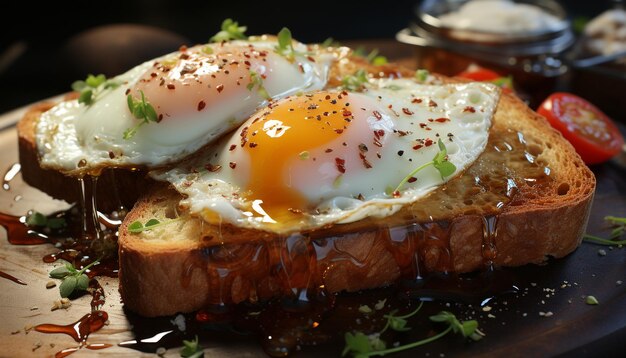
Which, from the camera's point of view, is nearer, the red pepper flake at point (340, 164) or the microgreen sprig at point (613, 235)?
the red pepper flake at point (340, 164)

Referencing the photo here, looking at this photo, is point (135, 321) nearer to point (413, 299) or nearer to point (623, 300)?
point (413, 299)

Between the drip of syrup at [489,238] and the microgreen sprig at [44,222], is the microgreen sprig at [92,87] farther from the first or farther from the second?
the drip of syrup at [489,238]

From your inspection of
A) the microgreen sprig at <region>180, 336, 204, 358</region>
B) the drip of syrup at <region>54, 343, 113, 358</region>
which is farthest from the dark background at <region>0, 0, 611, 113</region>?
the microgreen sprig at <region>180, 336, 204, 358</region>

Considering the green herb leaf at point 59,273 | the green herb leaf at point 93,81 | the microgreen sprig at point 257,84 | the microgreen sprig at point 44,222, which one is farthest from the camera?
the green herb leaf at point 93,81

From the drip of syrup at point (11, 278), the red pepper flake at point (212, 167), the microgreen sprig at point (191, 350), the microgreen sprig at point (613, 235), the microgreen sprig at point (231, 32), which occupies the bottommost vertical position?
the drip of syrup at point (11, 278)

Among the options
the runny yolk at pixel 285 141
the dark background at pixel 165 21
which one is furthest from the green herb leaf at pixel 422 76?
the dark background at pixel 165 21

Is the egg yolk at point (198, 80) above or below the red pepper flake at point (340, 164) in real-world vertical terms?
above

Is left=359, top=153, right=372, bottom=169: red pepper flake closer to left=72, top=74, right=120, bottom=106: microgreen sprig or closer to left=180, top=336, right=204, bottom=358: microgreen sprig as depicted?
left=180, top=336, right=204, bottom=358: microgreen sprig
